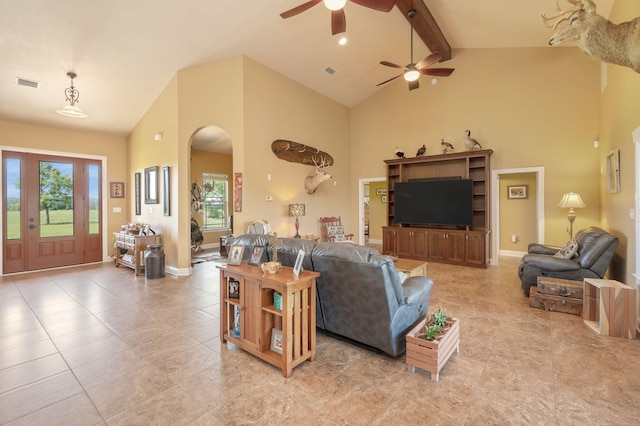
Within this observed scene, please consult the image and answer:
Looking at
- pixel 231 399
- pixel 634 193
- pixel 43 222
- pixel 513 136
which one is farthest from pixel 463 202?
pixel 43 222

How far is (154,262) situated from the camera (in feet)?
17.2

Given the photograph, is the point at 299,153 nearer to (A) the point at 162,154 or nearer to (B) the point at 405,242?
(A) the point at 162,154

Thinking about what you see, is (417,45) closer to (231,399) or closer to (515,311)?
(515,311)

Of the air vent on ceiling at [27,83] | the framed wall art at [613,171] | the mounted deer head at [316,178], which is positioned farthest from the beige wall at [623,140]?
the air vent on ceiling at [27,83]

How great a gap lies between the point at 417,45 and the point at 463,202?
135 inches

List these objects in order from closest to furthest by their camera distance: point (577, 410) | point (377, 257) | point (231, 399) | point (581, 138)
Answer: point (577, 410) < point (231, 399) < point (377, 257) < point (581, 138)

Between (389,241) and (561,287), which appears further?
(389,241)

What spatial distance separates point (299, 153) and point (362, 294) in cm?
462

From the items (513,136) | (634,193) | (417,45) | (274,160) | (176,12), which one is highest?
(417,45)

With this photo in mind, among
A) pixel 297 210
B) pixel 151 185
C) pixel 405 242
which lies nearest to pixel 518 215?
pixel 405 242

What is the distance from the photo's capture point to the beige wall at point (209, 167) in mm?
8320

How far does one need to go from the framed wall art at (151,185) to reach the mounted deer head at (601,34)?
6.67 metres

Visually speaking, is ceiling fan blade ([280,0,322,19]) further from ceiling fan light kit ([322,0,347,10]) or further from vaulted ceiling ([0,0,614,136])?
vaulted ceiling ([0,0,614,136])

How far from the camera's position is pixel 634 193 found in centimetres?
330
